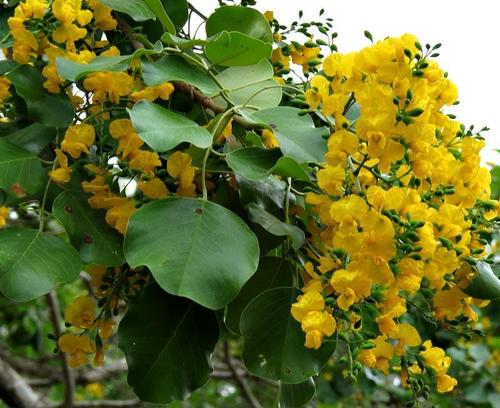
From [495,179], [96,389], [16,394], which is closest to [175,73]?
[495,179]

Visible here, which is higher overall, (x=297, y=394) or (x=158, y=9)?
(x=158, y=9)

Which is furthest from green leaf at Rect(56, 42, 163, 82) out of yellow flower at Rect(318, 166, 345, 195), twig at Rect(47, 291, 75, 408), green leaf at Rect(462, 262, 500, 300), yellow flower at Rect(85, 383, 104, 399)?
yellow flower at Rect(85, 383, 104, 399)

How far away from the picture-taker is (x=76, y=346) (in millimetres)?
1026

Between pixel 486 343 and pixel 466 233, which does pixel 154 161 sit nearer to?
pixel 466 233

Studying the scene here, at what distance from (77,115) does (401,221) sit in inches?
18.3

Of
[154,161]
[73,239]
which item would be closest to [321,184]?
[154,161]

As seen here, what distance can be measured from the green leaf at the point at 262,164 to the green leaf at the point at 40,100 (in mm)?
240

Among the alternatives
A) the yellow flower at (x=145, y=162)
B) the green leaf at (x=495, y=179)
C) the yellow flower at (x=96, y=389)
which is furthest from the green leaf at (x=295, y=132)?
the yellow flower at (x=96, y=389)

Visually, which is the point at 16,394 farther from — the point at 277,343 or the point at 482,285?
the point at 482,285

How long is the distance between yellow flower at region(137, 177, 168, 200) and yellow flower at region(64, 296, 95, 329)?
22cm

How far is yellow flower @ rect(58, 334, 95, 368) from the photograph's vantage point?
1.02 metres

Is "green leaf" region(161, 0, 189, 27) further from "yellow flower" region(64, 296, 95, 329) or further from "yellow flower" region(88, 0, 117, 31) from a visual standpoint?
"yellow flower" region(64, 296, 95, 329)

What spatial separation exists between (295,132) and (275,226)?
109mm

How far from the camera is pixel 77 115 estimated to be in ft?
3.29
